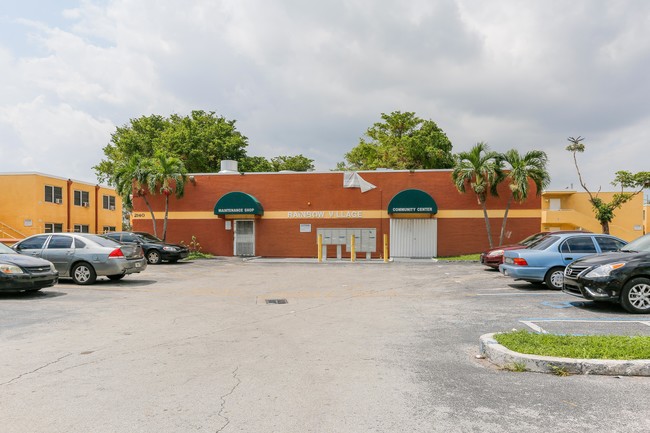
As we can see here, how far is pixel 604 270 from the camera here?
32.4 ft

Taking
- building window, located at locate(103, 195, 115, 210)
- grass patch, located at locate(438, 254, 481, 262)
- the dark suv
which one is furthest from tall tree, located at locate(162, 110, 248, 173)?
grass patch, located at locate(438, 254, 481, 262)

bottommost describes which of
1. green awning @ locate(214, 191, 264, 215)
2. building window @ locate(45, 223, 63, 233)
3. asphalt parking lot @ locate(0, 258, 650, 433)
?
asphalt parking lot @ locate(0, 258, 650, 433)

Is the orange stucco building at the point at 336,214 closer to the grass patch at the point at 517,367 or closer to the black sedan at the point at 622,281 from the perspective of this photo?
the black sedan at the point at 622,281

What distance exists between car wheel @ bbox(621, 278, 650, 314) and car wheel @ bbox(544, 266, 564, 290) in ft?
11.9

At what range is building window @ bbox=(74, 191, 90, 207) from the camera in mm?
41094

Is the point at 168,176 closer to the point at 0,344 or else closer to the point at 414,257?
the point at 414,257

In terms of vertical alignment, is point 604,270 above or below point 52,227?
below

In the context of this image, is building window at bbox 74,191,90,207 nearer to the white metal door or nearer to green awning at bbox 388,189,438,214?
the white metal door

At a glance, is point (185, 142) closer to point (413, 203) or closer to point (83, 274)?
point (413, 203)

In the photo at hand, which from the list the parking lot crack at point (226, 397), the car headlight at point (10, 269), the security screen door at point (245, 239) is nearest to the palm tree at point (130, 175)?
the security screen door at point (245, 239)

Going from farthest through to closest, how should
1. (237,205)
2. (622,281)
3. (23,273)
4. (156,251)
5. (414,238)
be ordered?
(414,238), (237,205), (156,251), (23,273), (622,281)

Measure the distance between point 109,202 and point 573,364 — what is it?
46.5 meters

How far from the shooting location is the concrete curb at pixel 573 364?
572 cm

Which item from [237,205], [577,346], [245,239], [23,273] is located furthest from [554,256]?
[245,239]
